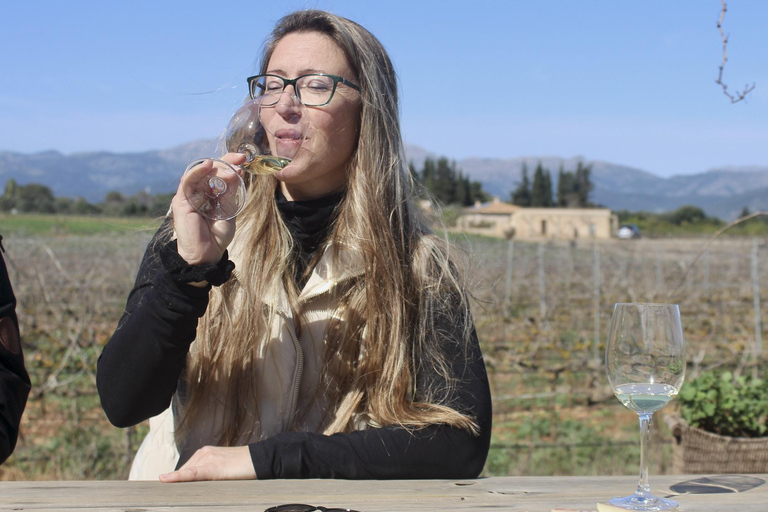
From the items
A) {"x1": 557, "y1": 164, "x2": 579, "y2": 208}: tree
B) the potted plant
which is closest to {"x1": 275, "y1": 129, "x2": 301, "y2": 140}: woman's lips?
the potted plant

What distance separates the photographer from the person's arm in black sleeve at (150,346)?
1.29 meters

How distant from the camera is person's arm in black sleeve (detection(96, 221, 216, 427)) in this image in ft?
4.23

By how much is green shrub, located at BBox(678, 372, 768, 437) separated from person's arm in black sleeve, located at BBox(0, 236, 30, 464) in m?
2.84

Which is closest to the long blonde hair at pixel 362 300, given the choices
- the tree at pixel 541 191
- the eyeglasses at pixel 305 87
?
the eyeglasses at pixel 305 87

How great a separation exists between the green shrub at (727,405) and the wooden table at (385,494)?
2196mm

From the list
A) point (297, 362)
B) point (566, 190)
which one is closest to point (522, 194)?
point (566, 190)

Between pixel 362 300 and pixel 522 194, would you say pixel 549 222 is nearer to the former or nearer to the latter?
pixel 522 194

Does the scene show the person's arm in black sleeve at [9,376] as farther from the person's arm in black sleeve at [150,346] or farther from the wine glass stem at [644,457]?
the wine glass stem at [644,457]

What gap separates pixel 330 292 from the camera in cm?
157

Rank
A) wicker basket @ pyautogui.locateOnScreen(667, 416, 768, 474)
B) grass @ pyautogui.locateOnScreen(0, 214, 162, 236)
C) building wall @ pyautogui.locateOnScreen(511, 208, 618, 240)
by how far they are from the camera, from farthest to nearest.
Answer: building wall @ pyautogui.locateOnScreen(511, 208, 618, 240) → wicker basket @ pyautogui.locateOnScreen(667, 416, 768, 474) → grass @ pyautogui.locateOnScreen(0, 214, 162, 236)

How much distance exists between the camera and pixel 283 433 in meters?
1.37

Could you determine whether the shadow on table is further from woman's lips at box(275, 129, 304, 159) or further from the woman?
woman's lips at box(275, 129, 304, 159)

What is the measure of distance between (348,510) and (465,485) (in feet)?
0.87

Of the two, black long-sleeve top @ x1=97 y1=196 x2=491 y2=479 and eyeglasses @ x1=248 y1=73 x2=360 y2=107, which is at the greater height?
eyeglasses @ x1=248 y1=73 x2=360 y2=107
